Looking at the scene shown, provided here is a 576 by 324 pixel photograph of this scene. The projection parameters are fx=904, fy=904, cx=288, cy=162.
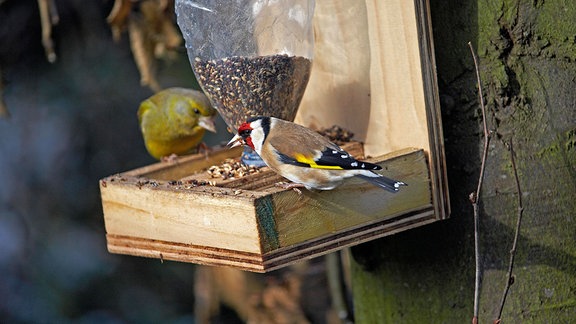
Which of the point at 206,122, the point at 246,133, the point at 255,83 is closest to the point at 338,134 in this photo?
the point at 255,83

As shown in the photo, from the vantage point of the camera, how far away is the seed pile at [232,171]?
125 inches

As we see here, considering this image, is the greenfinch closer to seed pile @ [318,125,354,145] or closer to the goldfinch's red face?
seed pile @ [318,125,354,145]

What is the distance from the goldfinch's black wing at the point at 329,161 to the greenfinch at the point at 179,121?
1.46 m

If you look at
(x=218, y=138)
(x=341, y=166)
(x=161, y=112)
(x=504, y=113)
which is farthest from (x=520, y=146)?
(x=218, y=138)

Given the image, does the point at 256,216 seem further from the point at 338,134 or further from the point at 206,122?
the point at 206,122

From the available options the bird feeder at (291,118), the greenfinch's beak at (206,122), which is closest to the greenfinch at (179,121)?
the greenfinch's beak at (206,122)

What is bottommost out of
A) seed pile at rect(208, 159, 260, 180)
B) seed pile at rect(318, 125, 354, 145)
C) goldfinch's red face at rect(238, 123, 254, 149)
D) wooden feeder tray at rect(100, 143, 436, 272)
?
wooden feeder tray at rect(100, 143, 436, 272)

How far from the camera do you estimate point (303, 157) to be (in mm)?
2850

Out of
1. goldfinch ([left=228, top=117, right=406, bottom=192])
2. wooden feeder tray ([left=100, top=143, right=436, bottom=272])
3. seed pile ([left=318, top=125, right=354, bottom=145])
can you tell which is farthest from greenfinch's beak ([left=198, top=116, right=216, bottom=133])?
goldfinch ([left=228, top=117, right=406, bottom=192])

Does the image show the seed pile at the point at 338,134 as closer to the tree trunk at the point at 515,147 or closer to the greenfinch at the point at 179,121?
the tree trunk at the point at 515,147

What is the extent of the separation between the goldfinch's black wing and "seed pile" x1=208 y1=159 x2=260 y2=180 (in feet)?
1.04

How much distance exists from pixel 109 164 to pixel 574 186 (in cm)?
461

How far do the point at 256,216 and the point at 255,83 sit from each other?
2.61ft

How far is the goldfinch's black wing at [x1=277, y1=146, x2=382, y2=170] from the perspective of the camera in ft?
9.02
